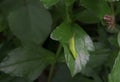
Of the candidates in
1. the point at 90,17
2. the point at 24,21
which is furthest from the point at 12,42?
the point at 90,17

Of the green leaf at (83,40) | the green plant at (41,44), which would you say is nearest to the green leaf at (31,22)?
the green plant at (41,44)

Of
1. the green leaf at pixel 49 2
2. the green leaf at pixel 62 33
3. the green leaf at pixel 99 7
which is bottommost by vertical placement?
the green leaf at pixel 62 33

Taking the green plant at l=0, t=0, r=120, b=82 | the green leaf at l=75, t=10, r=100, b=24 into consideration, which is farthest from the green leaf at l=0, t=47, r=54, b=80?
the green leaf at l=75, t=10, r=100, b=24

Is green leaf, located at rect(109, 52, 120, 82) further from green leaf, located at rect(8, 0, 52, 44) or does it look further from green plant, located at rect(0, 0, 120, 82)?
green leaf, located at rect(8, 0, 52, 44)

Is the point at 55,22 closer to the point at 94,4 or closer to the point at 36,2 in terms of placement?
the point at 36,2

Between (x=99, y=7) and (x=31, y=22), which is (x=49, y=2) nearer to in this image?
(x=99, y=7)

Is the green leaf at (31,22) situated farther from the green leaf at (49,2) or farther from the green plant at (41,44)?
the green leaf at (49,2)
